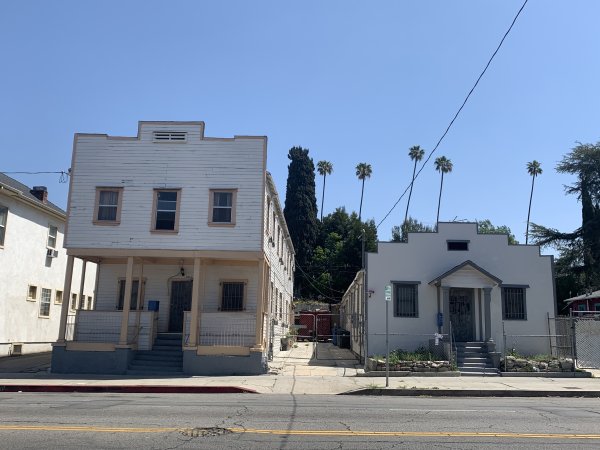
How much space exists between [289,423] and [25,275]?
20.6 metres

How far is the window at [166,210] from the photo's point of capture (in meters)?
20.5

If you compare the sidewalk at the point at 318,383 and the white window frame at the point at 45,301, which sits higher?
the white window frame at the point at 45,301

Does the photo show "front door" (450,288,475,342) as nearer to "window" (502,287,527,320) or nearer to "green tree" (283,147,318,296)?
"window" (502,287,527,320)

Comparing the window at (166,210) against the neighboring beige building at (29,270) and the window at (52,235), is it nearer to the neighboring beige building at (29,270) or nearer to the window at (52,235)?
the neighboring beige building at (29,270)

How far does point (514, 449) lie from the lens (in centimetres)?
737

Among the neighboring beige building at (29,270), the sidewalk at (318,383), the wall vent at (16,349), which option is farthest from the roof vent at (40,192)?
the sidewalk at (318,383)

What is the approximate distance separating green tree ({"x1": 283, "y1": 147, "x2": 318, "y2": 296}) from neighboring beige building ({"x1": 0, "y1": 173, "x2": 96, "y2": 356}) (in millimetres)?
34179

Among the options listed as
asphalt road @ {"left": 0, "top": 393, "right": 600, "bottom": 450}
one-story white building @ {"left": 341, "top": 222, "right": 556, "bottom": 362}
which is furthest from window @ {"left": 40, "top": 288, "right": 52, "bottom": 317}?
one-story white building @ {"left": 341, "top": 222, "right": 556, "bottom": 362}

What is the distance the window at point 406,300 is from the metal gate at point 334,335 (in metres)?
2.49

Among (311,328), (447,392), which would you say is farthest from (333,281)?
(447,392)

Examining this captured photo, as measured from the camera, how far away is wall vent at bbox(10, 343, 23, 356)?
24361 millimetres

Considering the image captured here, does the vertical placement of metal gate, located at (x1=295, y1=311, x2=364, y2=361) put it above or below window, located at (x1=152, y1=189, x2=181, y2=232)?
below

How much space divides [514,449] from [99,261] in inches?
766

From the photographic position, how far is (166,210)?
813 inches
